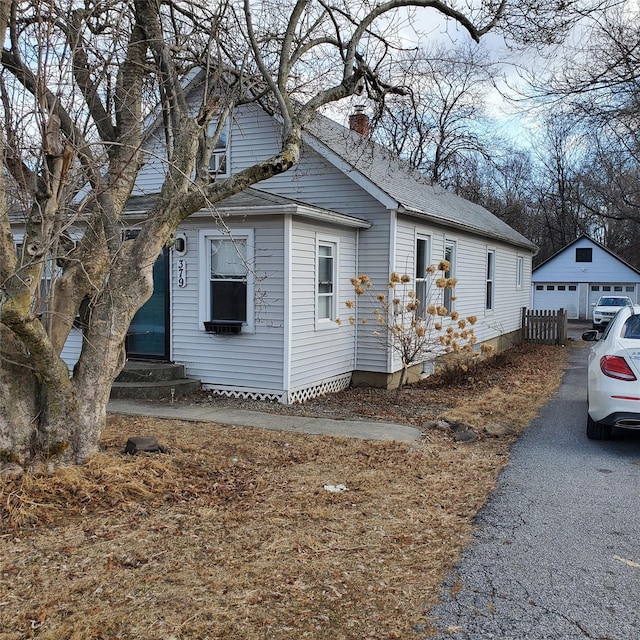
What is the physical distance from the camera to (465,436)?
809 cm

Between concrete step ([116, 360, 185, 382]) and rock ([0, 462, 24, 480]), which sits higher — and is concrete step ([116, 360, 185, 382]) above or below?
above

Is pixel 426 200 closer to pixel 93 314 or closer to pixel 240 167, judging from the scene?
pixel 240 167

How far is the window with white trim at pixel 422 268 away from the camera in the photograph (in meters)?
13.6

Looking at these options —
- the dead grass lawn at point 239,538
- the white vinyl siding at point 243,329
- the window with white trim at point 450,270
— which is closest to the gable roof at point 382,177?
the window with white trim at point 450,270

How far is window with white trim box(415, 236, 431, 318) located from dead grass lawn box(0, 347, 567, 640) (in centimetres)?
626

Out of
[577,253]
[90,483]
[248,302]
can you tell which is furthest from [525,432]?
[577,253]

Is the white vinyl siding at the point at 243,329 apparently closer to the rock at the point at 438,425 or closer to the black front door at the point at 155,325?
the black front door at the point at 155,325

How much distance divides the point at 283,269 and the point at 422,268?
Answer: 4.49 m

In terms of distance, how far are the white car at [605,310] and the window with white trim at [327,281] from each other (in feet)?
65.3

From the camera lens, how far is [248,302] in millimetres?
10570

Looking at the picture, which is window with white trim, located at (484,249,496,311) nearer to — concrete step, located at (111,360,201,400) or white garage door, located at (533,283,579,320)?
concrete step, located at (111,360,201,400)

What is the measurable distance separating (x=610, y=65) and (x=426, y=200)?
198 inches

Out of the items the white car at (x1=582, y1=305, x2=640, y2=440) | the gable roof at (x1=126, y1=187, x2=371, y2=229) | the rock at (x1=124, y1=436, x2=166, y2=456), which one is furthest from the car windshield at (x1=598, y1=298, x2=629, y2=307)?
the rock at (x1=124, y1=436, x2=166, y2=456)

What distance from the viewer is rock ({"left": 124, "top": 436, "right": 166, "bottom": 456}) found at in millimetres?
6395
